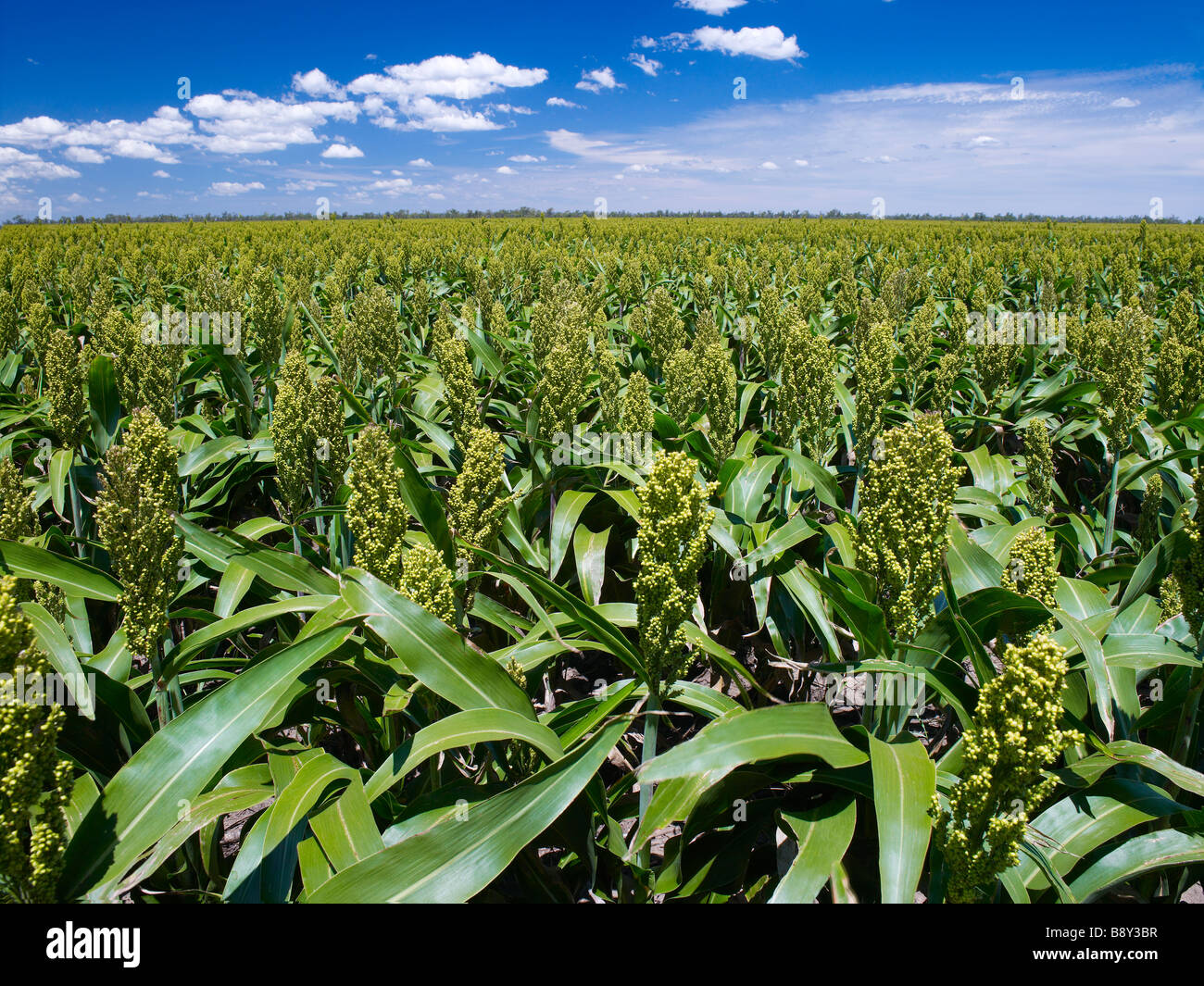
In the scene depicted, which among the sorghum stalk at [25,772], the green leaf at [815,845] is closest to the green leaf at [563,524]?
the green leaf at [815,845]

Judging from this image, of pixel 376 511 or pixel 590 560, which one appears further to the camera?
pixel 590 560

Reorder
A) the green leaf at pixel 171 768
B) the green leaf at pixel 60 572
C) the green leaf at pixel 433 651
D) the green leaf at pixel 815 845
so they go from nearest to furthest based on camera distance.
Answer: the green leaf at pixel 171 768 → the green leaf at pixel 815 845 → the green leaf at pixel 433 651 → the green leaf at pixel 60 572

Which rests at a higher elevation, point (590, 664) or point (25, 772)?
point (25, 772)

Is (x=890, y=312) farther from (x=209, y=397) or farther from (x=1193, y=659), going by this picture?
(x=209, y=397)

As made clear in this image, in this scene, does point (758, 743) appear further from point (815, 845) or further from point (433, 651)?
point (433, 651)

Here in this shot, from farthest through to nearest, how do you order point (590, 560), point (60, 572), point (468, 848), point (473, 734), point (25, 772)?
point (590, 560)
point (60, 572)
point (473, 734)
point (468, 848)
point (25, 772)

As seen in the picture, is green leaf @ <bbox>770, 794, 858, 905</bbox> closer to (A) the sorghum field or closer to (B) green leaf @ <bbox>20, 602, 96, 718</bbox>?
(A) the sorghum field

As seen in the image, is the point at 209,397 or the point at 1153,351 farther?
the point at 1153,351

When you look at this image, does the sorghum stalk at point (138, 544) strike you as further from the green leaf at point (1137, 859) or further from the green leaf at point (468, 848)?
the green leaf at point (1137, 859)

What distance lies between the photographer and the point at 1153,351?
6914 millimetres

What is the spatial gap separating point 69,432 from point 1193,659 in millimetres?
4515

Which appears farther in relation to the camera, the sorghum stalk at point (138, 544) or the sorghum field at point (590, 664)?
the sorghum stalk at point (138, 544)

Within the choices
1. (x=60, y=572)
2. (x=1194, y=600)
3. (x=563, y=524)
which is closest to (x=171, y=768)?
(x=60, y=572)
